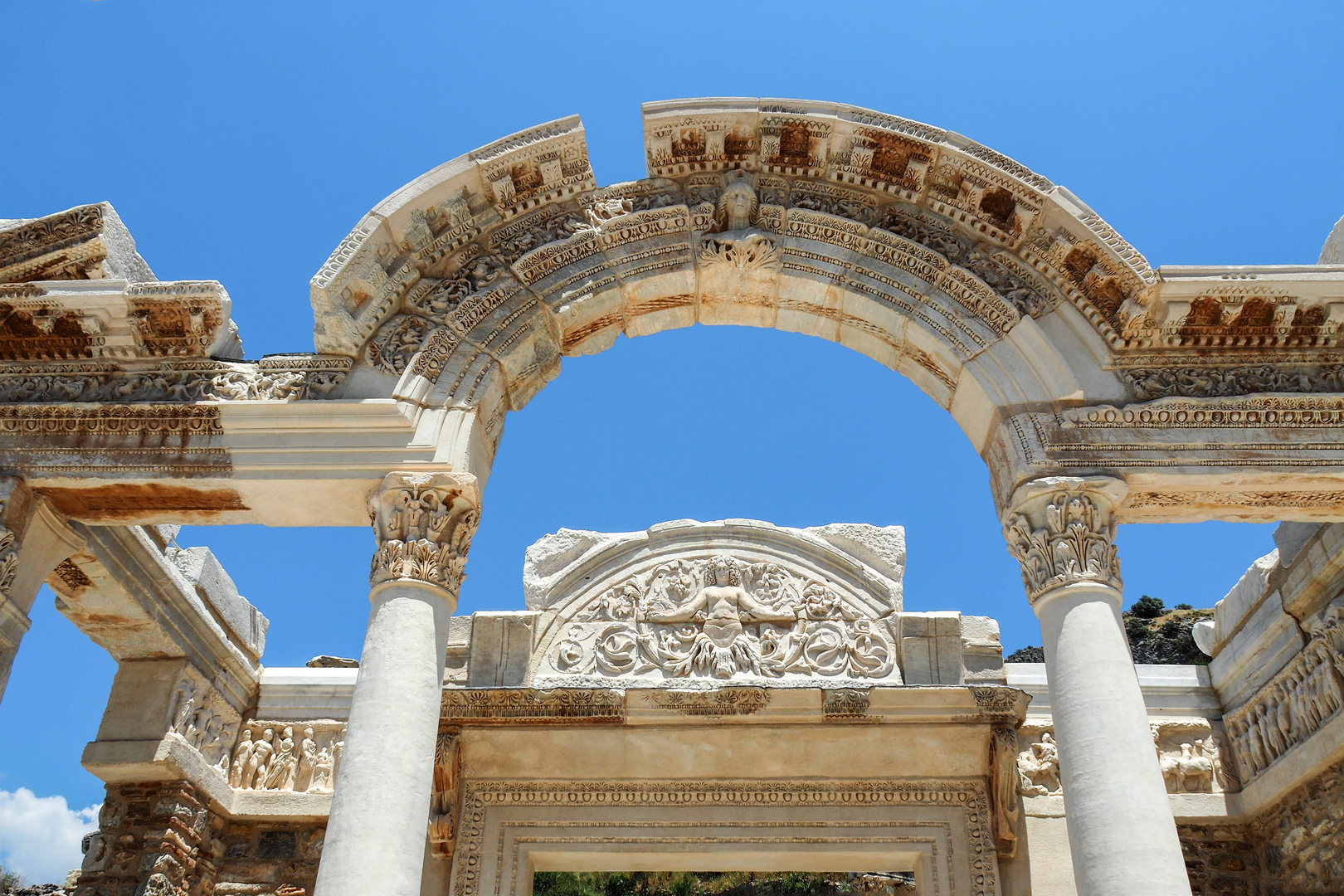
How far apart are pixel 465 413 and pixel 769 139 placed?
284cm

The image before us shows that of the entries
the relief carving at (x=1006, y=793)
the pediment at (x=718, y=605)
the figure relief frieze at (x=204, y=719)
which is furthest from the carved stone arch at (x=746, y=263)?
the figure relief frieze at (x=204, y=719)

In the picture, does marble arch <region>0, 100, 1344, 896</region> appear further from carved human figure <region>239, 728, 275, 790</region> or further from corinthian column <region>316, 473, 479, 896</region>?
carved human figure <region>239, 728, 275, 790</region>

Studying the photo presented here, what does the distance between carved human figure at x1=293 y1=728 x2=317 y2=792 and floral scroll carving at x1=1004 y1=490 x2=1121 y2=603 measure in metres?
5.95

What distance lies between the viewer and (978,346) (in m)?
6.78

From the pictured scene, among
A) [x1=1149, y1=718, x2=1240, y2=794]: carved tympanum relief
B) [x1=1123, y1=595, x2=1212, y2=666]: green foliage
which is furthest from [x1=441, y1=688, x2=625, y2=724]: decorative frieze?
[x1=1123, y1=595, x2=1212, y2=666]: green foliage

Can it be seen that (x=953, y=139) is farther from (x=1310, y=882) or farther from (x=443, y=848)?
(x=443, y=848)

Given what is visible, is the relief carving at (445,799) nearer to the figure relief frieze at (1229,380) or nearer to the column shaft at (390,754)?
the column shaft at (390,754)

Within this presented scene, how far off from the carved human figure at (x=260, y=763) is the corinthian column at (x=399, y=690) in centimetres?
376

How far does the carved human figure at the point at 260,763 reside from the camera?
8.84 m

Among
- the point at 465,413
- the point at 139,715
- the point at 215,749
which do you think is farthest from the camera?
the point at 215,749

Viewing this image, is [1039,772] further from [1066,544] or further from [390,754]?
[390,754]

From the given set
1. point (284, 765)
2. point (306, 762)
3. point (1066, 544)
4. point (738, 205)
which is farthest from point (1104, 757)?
point (284, 765)

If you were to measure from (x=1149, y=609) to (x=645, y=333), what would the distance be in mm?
19558

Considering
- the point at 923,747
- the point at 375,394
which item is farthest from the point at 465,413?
the point at 923,747
